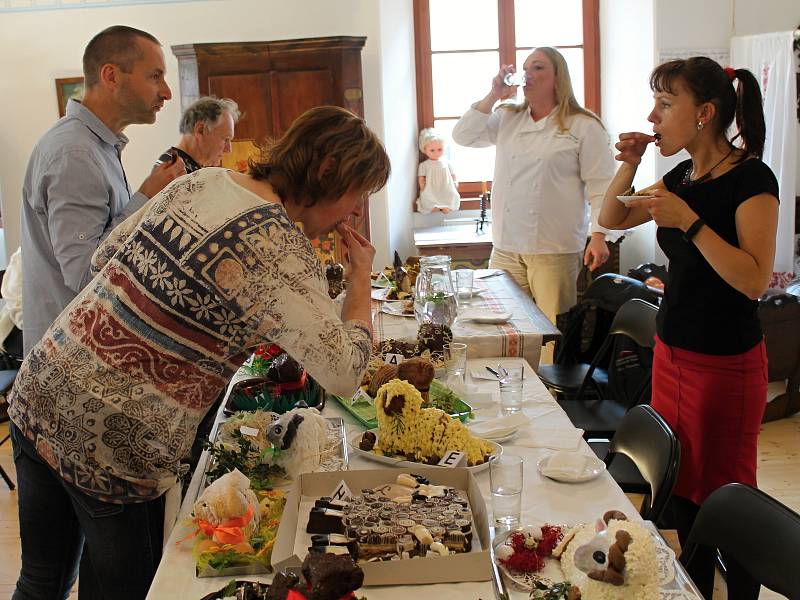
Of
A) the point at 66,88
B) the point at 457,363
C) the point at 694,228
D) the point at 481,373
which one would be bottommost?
the point at 481,373

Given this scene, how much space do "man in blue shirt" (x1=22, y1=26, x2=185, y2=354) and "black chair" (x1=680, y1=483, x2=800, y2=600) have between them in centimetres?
148

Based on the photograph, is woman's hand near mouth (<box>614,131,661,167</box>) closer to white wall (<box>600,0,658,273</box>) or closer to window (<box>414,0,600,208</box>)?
white wall (<box>600,0,658,273</box>)

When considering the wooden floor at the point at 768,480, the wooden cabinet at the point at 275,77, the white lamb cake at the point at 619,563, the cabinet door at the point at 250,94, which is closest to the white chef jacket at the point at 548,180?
the wooden floor at the point at 768,480

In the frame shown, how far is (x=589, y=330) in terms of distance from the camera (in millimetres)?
4070

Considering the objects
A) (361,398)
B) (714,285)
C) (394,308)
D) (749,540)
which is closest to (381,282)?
(394,308)

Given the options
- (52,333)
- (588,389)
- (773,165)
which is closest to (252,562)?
(52,333)

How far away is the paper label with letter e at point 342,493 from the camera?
141 centimetres

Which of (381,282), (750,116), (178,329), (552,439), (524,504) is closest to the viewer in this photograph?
(178,329)

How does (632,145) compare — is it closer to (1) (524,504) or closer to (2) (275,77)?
(1) (524,504)

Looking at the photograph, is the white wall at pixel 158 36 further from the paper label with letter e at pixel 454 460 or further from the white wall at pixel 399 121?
the paper label with letter e at pixel 454 460

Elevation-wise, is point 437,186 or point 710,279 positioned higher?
point 710,279

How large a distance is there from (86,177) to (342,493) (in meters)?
1.13

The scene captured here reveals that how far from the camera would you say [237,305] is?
1.33 metres

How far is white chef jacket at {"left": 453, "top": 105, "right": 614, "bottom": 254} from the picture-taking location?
12.8 ft
